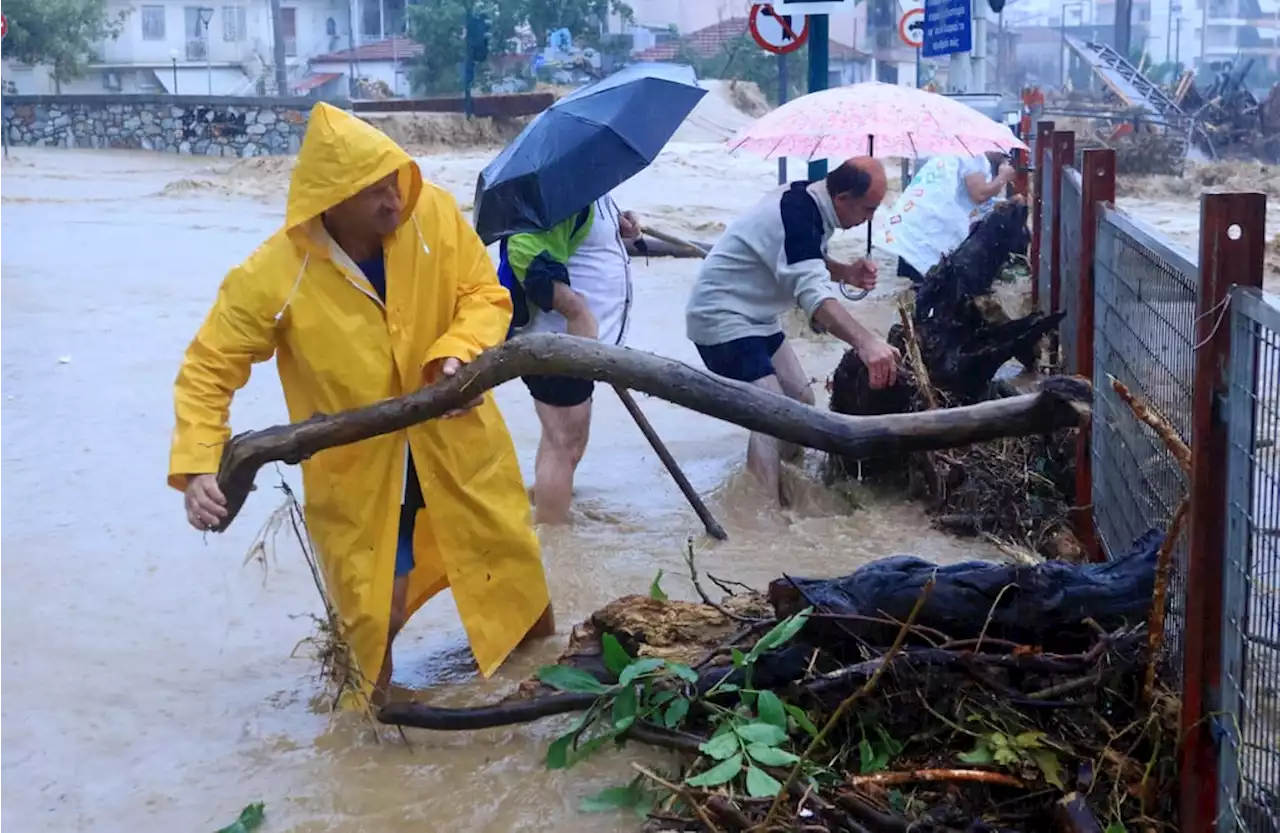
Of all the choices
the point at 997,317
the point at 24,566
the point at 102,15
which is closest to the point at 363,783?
the point at 24,566

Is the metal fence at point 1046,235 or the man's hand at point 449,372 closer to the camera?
the man's hand at point 449,372

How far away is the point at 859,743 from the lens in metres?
3.35

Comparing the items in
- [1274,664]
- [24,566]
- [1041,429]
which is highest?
[1041,429]

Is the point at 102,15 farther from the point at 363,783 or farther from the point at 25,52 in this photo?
the point at 363,783

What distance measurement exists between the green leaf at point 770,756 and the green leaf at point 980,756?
1.18 ft

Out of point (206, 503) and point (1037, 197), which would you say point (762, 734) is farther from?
point (1037, 197)

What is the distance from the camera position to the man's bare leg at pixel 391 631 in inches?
164

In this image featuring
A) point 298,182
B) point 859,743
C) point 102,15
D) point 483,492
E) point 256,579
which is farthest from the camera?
point 102,15

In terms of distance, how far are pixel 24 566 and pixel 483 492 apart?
2.81 m

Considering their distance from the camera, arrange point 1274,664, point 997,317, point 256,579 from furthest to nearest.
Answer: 1. point 997,317
2. point 256,579
3. point 1274,664

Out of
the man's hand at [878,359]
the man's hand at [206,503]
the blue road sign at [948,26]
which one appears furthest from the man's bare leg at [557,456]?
the blue road sign at [948,26]

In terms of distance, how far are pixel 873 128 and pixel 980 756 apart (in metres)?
4.09

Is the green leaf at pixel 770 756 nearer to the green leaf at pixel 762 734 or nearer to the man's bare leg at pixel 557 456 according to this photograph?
the green leaf at pixel 762 734

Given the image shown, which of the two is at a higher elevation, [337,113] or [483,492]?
[337,113]
